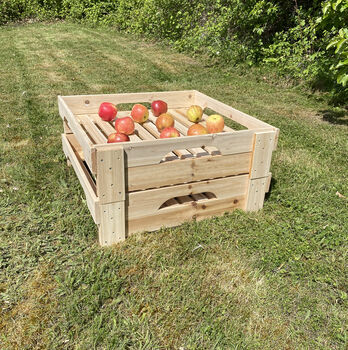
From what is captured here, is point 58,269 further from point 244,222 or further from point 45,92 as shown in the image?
point 45,92

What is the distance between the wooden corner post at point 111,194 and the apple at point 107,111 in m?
1.14

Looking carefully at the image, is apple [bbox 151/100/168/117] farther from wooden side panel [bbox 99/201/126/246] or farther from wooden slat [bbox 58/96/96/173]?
wooden side panel [bbox 99/201/126/246]

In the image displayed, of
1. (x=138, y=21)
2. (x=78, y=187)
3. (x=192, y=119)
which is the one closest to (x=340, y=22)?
(x=192, y=119)

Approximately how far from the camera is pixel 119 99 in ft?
11.8

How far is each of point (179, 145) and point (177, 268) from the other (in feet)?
2.61

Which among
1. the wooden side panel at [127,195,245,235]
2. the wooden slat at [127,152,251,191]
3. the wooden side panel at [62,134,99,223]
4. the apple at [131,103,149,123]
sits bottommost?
the wooden side panel at [127,195,245,235]

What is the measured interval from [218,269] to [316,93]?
17.7ft

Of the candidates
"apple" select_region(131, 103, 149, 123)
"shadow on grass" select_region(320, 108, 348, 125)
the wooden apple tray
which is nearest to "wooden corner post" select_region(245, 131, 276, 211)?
the wooden apple tray

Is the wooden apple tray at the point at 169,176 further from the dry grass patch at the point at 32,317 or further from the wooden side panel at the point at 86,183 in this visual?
the dry grass patch at the point at 32,317

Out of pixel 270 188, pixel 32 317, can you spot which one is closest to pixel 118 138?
pixel 32 317

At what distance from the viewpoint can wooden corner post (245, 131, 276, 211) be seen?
9.12 ft

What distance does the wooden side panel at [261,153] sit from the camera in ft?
9.08

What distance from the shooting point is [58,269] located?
7.76 feet

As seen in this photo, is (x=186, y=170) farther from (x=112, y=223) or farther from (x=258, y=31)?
(x=258, y=31)
